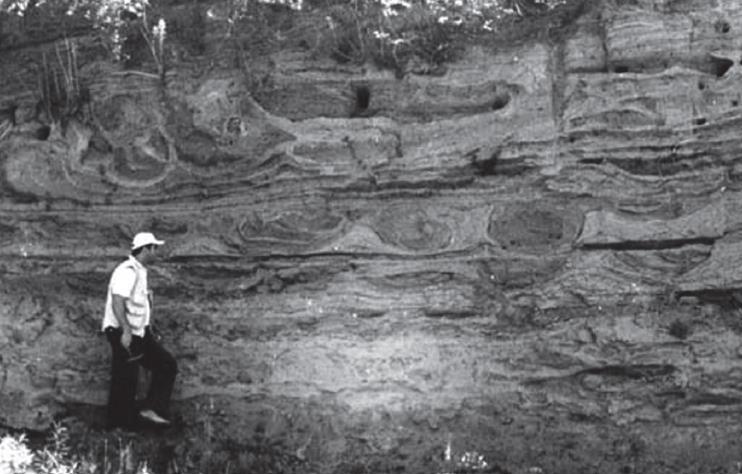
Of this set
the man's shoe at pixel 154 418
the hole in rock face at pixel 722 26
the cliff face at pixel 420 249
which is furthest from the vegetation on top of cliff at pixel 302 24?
the man's shoe at pixel 154 418

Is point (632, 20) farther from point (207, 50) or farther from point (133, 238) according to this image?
point (133, 238)

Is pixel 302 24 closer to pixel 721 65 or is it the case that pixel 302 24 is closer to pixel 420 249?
pixel 420 249

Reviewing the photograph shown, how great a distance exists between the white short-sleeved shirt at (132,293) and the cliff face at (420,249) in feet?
2.19

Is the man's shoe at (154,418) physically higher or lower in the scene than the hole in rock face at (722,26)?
lower

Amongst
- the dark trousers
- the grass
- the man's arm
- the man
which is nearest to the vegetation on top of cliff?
the man

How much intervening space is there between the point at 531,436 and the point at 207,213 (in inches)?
102

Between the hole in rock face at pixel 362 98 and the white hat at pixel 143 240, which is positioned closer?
the white hat at pixel 143 240

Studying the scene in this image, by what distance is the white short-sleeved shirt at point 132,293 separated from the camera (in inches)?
328

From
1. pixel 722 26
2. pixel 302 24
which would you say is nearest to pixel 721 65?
pixel 722 26

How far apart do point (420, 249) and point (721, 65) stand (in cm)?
229

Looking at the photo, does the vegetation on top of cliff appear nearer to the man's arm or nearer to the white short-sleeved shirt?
the white short-sleeved shirt

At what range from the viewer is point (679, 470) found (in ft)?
27.2

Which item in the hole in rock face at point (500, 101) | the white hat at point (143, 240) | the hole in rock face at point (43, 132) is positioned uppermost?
the hole in rock face at point (500, 101)

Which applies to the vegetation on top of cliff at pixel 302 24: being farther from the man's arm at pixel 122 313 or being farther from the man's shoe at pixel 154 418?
the man's shoe at pixel 154 418
